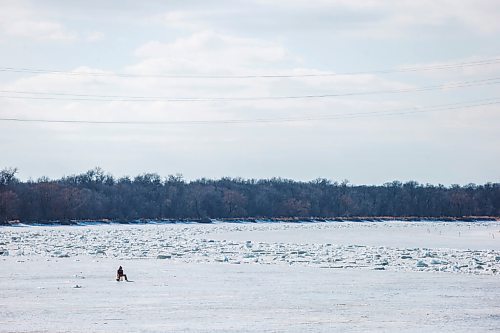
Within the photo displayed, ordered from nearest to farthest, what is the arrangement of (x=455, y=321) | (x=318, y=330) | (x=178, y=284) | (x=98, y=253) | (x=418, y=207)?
(x=318, y=330) → (x=455, y=321) → (x=178, y=284) → (x=98, y=253) → (x=418, y=207)

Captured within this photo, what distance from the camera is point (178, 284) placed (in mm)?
20219

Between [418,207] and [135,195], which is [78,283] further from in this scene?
[418,207]

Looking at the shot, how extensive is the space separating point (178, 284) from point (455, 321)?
25.8ft

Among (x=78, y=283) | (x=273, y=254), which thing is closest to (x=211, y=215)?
(x=273, y=254)

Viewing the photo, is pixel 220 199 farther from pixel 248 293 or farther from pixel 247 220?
pixel 248 293

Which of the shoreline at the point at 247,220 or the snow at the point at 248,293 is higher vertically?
the shoreline at the point at 247,220

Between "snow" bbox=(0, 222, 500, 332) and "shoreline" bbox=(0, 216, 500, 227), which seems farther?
"shoreline" bbox=(0, 216, 500, 227)

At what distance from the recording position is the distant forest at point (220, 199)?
8203 cm

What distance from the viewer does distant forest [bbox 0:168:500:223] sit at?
82025mm

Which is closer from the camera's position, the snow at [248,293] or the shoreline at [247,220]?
the snow at [248,293]

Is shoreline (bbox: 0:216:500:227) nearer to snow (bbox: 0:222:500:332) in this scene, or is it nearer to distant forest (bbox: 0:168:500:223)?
distant forest (bbox: 0:168:500:223)

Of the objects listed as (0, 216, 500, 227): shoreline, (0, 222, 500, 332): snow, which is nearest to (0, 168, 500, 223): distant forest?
(0, 216, 500, 227): shoreline

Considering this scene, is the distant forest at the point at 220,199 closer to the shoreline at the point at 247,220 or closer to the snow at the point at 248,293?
the shoreline at the point at 247,220

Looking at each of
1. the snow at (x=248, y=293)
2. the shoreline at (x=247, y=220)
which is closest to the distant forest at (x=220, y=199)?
the shoreline at (x=247, y=220)
